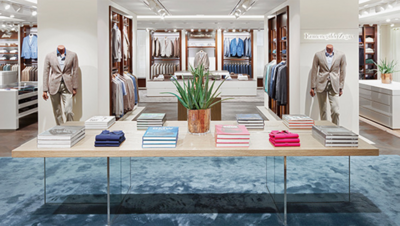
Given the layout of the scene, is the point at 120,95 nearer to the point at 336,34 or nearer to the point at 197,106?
the point at 336,34

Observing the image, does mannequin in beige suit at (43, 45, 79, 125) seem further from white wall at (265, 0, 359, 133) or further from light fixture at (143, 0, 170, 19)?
white wall at (265, 0, 359, 133)

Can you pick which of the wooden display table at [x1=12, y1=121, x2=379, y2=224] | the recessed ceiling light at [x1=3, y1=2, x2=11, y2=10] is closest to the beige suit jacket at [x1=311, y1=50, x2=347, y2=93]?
the wooden display table at [x1=12, y1=121, x2=379, y2=224]

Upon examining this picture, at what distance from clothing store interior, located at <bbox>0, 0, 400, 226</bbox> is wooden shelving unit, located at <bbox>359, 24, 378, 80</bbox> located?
5.28 feet

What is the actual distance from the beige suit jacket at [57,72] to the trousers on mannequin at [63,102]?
11 centimetres

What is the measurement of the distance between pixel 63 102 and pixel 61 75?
476 mm

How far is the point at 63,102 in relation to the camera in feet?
20.9

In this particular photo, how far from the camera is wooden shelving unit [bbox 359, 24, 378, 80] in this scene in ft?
44.9

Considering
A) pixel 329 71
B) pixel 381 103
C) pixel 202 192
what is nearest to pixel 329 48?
pixel 329 71

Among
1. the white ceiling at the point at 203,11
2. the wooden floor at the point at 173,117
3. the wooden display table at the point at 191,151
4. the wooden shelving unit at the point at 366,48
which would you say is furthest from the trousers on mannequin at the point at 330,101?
the wooden shelving unit at the point at 366,48

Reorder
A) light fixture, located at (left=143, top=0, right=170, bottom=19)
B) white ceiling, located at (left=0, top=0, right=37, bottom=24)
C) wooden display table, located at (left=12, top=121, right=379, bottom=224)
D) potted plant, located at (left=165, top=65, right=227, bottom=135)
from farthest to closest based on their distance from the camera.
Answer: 1. white ceiling, located at (left=0, top=0, right=37, bottom=24)
2. light fixture, located at (left=143, top=0, right=170, bottom=19)
3. potted plant, located at (left=165, top=65, right=227, bottom=135)
4. wooden display table, located at (left=12, top=121, right=379, bottom=224)

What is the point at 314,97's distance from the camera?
666cm

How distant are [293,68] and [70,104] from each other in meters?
3.88

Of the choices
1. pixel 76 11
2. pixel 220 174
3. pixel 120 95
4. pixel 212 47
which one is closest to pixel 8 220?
pixel 220 174

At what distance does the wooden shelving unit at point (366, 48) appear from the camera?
13.7 metres
